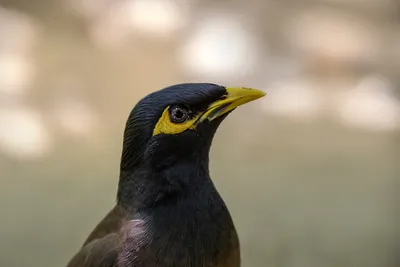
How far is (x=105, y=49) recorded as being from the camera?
1559 mm

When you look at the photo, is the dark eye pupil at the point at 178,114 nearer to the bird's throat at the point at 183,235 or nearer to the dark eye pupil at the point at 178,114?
the dark eye pupil at the point at 178,114

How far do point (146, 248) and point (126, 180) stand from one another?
13 cm

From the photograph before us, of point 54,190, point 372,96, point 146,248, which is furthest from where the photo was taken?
point 372,96

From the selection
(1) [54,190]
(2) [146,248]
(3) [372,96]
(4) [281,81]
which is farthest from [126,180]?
(3) [372,96]

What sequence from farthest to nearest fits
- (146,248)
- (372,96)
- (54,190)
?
(372,96)
(54,190)
(146,248)

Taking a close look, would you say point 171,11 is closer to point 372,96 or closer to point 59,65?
point 59,65

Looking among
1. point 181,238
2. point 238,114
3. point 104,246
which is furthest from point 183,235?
point 238,114

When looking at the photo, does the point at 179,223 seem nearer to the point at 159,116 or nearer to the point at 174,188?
the point at 174,188

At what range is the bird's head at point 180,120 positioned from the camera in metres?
0.84

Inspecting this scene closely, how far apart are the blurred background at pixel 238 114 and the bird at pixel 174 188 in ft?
2.20

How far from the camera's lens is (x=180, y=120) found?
85cm

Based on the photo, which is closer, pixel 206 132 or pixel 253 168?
pixel 206 132

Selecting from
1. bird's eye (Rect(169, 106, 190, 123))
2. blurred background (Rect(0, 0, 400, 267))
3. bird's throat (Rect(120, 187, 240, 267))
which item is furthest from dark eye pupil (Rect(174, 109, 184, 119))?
blurred background (Rect(0, 0, 400, 267))

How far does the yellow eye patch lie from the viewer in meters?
0.84
